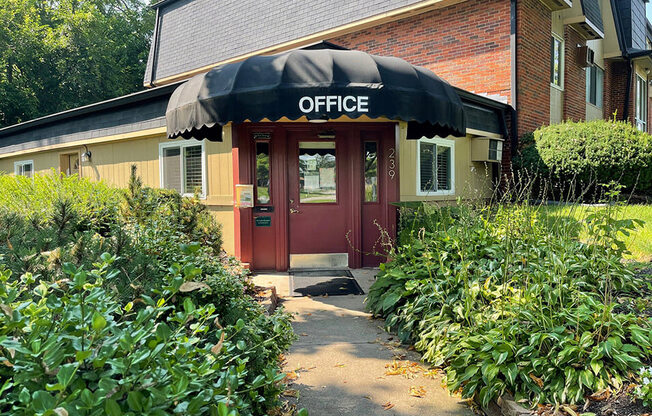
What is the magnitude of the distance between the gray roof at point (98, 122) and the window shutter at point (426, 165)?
519 cm

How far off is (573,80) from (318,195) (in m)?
11.5

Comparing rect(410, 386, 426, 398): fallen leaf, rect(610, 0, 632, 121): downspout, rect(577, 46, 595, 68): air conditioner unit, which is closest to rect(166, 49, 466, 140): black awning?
rect(410, 386, 426, 398): fallen leaf

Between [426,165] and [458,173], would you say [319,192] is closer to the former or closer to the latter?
[426,165]

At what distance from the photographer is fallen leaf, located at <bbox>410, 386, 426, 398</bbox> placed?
148 inches

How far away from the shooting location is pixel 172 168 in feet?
33.7

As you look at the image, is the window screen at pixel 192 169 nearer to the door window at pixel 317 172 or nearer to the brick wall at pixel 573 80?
the door window at pixel 317 172

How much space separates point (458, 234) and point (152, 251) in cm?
335

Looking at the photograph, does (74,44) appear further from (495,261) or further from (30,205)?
(495,261)

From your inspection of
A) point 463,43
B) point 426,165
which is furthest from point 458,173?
point 463,43

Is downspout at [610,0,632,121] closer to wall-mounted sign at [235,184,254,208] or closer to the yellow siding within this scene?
the yellow siding

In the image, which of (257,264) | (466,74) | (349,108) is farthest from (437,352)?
(466,74)

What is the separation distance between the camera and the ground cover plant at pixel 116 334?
59.9 inches

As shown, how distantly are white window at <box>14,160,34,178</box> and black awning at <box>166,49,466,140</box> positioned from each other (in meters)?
12.3

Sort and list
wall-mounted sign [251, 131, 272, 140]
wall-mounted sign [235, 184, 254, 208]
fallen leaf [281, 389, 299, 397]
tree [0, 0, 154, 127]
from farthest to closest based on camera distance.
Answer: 1. tree [0, 0, 154, 127]
2. wall-mounted sign [251, 131, 272, 140]
3. wall-mounted sign [235, 184, 254, 208]
4. fallen leaf [281, 389, 299, 397]
